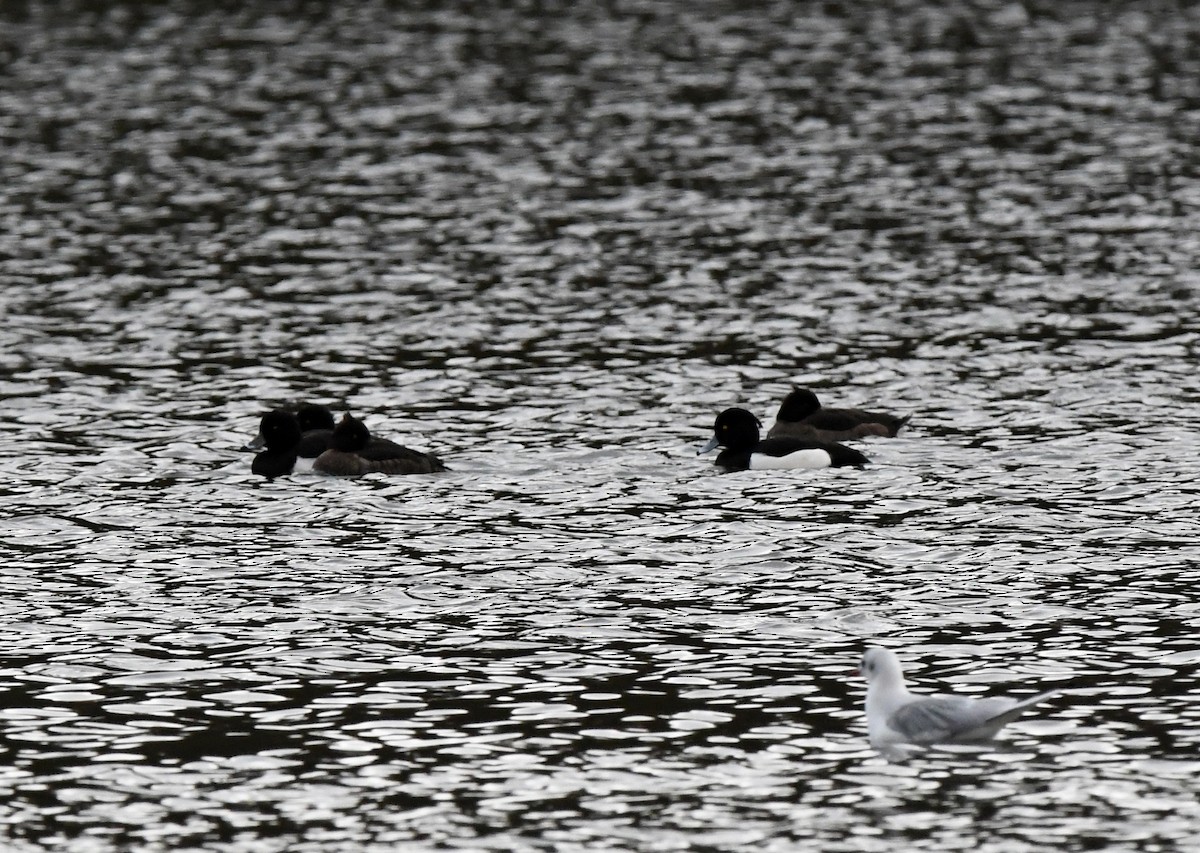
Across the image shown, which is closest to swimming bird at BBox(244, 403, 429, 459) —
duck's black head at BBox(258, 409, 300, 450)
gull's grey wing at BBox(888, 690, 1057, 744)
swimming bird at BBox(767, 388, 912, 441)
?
duck's black head at BBox(258, 409, 300, 450)

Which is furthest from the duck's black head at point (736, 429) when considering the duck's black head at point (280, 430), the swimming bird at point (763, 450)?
the duck's black head at point (280, 430)

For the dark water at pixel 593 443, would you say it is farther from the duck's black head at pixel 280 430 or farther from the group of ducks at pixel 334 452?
the duck's black head at pixel 280 430

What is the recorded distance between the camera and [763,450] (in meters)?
26.1

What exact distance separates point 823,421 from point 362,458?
225 inches

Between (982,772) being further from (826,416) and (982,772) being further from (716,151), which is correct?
(716,151)

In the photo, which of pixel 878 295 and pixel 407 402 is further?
pixel 878 295

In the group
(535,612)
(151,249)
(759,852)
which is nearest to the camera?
(759,852)

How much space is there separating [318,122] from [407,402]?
74.3 feet

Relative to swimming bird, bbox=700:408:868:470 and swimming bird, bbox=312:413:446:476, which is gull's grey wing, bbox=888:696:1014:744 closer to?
swimming bird, bbox=700:408:868:470

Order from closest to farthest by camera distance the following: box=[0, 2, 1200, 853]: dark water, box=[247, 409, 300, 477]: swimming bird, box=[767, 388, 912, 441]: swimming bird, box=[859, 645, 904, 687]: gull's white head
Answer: box=[0, 2, 1200, 853]: dark water → box=[859, 645, 904, 687]: gull's white head → box=[247, 409, 300, 477]: swimming bird → box=[767, 388, 912, 441]: swimming bird

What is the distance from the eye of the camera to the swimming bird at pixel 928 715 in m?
16.0

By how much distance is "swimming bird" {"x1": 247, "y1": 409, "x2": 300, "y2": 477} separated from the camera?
84.9 ft

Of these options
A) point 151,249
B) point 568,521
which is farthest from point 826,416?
point 151,249

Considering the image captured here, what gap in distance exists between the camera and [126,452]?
26.8 metres
